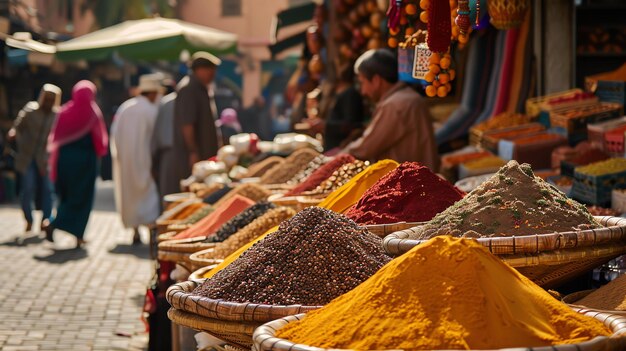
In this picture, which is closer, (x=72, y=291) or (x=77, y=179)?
(x=72, y=291)

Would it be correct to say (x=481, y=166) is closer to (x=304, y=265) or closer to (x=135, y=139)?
(x=304, y=265)

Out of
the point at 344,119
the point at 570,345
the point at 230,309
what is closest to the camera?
the point at 570,345

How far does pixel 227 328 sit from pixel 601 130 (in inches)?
154

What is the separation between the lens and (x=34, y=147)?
13.0 meters

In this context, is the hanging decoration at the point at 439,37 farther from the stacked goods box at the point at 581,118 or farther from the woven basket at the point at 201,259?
the stacked goods box at the point at 581,118

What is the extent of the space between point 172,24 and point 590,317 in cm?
1367

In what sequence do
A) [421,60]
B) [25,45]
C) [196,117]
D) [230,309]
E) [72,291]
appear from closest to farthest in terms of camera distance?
[230,309]
[421,60]
[72,291]
[196,117]
[25,45]

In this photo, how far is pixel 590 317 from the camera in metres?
2.53

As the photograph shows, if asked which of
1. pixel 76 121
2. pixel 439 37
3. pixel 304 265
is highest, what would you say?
Answer: pixel 439 37

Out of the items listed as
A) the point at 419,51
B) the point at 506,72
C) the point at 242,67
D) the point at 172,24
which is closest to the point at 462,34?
the point at 419,51

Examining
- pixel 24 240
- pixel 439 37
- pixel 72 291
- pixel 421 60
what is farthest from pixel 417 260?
pixel 24 240

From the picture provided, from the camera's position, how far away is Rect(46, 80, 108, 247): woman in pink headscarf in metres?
12.0

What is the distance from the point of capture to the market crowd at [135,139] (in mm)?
10156

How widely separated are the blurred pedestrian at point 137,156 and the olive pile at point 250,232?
7.92m
